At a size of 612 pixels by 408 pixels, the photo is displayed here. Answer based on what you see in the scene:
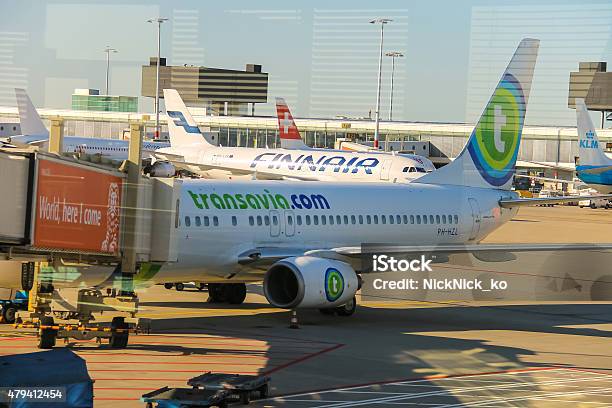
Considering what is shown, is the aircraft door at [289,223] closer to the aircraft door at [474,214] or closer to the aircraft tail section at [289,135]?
the aircraft door at [474,214]

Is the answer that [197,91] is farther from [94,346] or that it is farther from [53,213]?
[53,213]

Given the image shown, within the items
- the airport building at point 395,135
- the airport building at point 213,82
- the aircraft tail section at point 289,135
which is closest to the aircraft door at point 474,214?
the airport building at point 213,82

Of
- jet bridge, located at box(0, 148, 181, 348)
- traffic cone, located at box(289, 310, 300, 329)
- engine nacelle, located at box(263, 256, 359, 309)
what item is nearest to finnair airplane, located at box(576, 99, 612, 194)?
engine nacelle, located at box(263, 256, 359, 309)

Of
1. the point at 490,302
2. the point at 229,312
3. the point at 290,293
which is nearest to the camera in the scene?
the point at 290,293

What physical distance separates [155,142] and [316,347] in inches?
2445

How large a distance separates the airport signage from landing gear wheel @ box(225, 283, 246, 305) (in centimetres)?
1131

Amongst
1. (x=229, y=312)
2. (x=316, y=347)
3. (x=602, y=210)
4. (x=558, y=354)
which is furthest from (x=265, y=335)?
(x=602, y=210)

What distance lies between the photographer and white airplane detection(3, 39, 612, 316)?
1013 inches

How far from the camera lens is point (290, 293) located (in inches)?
1022

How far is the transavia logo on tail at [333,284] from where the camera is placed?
1017 inches

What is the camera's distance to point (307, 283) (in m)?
25.4

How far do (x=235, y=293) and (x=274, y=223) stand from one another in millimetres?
2890

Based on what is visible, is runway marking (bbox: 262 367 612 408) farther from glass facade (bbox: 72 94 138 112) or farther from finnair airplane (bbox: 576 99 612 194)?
finnair airplane (bbox: 576 99 612 194)

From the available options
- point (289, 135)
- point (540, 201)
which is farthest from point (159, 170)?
point (289, 135)
